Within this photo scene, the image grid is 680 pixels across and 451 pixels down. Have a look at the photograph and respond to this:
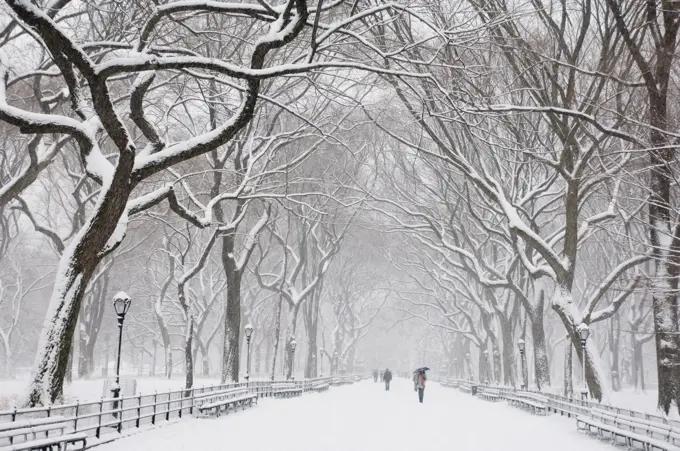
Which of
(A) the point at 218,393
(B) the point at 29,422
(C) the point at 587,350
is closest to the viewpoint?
(B) the point at 29,422

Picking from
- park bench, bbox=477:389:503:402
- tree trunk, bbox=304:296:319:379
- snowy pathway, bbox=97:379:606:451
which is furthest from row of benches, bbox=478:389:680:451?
tree trunk, bbox=304:296:319:379

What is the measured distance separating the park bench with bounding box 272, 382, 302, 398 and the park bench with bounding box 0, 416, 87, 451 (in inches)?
802

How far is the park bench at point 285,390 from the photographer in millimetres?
31925

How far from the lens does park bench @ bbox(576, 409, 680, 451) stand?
12.8 metres

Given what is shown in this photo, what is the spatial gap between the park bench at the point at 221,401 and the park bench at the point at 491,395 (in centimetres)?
1390

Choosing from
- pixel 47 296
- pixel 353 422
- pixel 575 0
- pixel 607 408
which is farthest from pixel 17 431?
pixel 47 296

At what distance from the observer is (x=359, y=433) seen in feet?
51.6

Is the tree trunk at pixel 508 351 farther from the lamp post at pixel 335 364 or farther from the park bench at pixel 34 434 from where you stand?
the park bench at pixel 34 434

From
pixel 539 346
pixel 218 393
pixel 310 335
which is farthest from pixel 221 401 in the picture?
pixel 310 335

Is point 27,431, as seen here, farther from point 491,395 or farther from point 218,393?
point 491,395

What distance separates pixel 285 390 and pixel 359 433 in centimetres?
1755

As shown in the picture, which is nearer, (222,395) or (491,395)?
(222,395)

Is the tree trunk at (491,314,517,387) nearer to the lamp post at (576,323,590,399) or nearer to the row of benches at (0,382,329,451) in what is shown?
the lamp post at (576,323,590,399)

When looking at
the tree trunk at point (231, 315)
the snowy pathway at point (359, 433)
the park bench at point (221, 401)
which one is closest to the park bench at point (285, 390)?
the tree trunk at point (231, 315)
